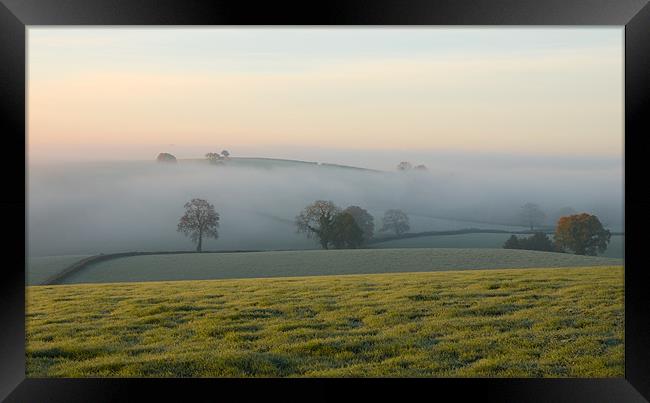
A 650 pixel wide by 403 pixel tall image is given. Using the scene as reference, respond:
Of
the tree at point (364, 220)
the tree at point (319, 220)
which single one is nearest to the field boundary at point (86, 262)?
the tree at point (319, 220)

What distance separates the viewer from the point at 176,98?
57.3ft

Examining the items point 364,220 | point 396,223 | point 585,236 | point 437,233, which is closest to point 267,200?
point 364,220

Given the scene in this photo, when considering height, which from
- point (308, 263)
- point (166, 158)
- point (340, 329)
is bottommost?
point (340, 329)

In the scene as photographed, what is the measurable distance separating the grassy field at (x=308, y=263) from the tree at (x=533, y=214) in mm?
1349

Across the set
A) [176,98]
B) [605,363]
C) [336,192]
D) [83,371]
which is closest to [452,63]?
[336,192]

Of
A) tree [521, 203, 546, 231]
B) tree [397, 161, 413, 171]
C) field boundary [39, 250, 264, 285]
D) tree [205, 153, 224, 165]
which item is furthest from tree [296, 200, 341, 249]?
tree [521, 203, 546, 231]

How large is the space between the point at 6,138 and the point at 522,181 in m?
15.7

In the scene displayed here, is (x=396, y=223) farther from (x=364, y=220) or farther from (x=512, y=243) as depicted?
(x=512, y=243)

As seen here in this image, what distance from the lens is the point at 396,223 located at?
1952cm

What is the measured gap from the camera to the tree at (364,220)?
18922 mm

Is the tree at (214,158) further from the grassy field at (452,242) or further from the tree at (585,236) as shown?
the tree at (585,236)

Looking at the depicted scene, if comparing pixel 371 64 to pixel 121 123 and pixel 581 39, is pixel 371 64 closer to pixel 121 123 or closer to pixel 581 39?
pixel 581 39

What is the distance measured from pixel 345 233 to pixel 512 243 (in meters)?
4.80

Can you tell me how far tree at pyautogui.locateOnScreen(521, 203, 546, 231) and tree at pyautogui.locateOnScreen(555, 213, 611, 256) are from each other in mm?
805
